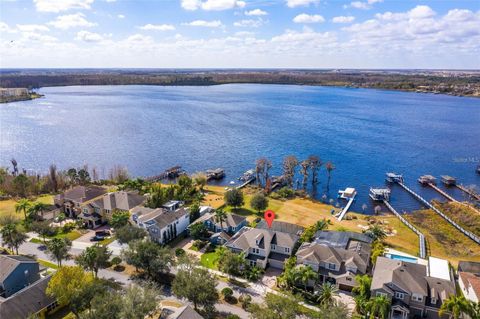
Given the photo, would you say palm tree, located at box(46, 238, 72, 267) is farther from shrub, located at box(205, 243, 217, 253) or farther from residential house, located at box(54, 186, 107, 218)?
residential house, located at box(54, 186, 107, 218)

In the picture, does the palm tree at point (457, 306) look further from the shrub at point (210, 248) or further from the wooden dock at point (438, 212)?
the wooden dock at point (438, 212)

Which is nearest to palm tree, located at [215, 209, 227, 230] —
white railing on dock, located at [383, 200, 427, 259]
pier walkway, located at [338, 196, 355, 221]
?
pier walkway, located at [338, 196, 355, 221]

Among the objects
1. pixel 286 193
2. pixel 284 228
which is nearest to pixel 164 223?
pixel 284 228

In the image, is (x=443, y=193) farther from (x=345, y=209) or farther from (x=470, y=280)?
(x=470, y=280)

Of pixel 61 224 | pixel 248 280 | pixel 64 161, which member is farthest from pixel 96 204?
pixel 64 161

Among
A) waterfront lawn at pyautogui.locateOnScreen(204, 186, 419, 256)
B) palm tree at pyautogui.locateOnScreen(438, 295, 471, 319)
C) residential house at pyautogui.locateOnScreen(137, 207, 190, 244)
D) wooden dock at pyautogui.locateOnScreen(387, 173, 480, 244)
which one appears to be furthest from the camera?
wooden dock at pyautogui.locateOnScreen(387, 173, 480, 244)

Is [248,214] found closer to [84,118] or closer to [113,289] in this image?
[113,289]
